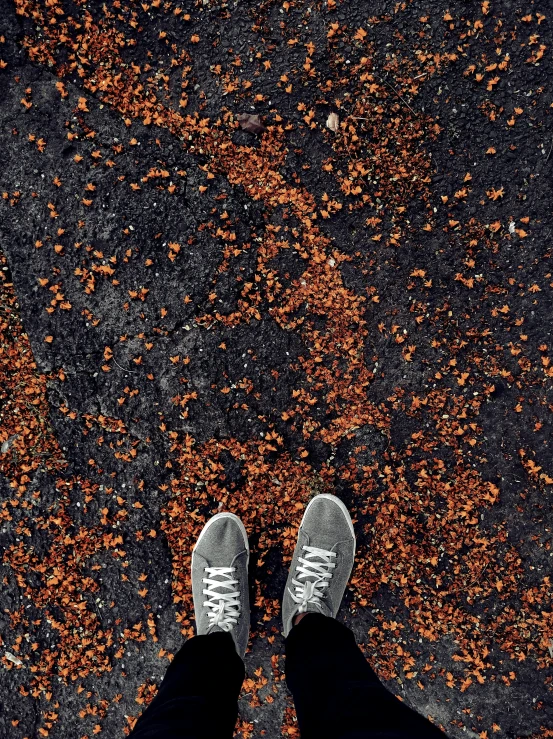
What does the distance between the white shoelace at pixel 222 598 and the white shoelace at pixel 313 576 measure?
14.0 inches

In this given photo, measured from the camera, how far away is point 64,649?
295cm

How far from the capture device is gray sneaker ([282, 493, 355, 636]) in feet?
9.25

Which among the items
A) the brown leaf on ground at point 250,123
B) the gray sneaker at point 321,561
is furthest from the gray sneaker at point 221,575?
the brown leaf on ground at point 250,123

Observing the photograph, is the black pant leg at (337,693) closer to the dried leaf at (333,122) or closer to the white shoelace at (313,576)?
the white shoelace at (313,576)

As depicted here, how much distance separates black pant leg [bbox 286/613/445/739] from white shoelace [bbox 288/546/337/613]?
0.34 ft

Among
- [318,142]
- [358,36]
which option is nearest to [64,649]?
[318,142]

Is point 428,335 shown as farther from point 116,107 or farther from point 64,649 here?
point 64,649

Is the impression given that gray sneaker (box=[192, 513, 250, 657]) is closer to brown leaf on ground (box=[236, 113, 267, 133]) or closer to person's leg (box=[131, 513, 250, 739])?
person's leg (box=[131, 513, 250, 739])

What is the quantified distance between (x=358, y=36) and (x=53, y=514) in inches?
139

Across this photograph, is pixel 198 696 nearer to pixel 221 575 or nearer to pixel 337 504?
pixel 221 575

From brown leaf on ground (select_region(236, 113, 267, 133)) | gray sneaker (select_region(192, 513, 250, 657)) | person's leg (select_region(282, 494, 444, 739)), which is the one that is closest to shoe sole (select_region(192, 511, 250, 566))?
gray sneaker (select_region(192, 513, 250, 657))

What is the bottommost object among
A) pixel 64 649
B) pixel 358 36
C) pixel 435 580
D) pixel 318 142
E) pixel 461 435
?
pixel 64 649

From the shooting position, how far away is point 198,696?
7.32 feet

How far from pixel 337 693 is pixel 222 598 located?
921 millimetres
